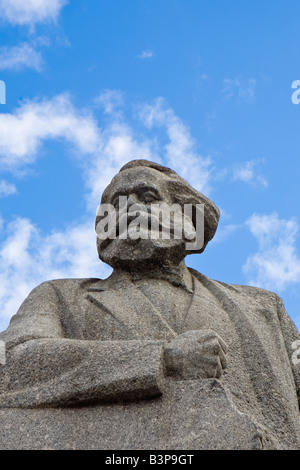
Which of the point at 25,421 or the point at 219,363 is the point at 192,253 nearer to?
the point at 219,363

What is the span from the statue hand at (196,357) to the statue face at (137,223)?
1474 millimetres

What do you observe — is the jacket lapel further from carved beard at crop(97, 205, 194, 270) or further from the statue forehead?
the statue forehead

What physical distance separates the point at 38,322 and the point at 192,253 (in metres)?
1.74

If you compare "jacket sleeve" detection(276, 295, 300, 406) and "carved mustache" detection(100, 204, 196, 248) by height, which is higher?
"carved mustache" detection(100, 204, 196, 248)

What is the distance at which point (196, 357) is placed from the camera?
15.7 ft

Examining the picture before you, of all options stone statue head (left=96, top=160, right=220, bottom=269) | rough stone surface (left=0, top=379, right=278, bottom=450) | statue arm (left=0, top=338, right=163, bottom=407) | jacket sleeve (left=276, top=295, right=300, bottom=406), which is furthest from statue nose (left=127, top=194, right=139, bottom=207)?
rough stone surface (left=0, top=379, right=278, bottom=450)

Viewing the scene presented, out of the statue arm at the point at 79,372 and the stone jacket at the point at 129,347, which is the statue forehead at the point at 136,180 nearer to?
the stone jacket at the point at 129,347

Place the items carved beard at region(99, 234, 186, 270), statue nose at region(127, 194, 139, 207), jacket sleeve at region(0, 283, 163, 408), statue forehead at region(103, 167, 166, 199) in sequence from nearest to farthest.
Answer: jacket sleeve at region(0, 283, 163, 408), carved beard at region(99, 234, 186, 270), statue nose at region(127, 194, 139, 207), statue forehead at region(103, 167, 166, 199)

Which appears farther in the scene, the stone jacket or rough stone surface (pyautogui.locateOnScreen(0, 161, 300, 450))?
the stone jacket

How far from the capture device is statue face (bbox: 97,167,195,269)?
6.25 metres

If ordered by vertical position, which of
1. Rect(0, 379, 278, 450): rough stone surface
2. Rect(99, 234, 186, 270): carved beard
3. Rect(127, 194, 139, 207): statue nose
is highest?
Rect(127, 194, 139, 207): statue nose

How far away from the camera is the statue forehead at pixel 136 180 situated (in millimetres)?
6734

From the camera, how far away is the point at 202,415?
4.37 meters

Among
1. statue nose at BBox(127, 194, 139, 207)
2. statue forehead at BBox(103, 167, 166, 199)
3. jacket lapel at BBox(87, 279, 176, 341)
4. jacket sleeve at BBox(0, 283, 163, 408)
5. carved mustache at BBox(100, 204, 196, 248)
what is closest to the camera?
jacket sleeve at BBox(0, 283, 163, 408)
